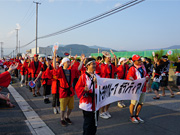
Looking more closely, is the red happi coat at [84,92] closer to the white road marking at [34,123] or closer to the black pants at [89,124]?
the black pants at [89,124]

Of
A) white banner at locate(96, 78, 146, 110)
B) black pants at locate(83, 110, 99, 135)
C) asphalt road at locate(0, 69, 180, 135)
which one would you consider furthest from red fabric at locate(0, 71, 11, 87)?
white banner at locate(96, 78, 146, 110)

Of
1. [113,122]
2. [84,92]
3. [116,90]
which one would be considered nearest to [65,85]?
[84,92]

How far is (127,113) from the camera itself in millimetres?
5551

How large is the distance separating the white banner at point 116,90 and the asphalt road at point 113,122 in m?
0.86

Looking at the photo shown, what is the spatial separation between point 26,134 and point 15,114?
1.79 m

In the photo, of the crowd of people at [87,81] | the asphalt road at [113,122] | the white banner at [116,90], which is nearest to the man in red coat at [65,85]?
the crowd of people at [87,81]

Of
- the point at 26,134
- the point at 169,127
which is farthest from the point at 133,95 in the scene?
the point at 26,134

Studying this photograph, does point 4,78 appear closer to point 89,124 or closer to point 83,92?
point 83,92

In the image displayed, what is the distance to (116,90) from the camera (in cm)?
401

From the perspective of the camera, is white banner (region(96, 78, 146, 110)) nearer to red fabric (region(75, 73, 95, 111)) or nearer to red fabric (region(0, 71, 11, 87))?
red fabric (region(75, 73, 95, 111))

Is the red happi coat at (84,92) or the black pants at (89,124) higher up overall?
the red happi coat at (84,92)

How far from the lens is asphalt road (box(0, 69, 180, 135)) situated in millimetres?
4031

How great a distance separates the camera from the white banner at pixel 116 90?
3.40 m

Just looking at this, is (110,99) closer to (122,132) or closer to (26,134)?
(122,132)
